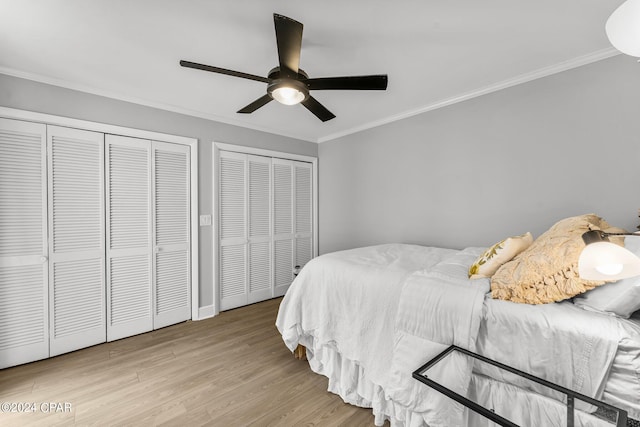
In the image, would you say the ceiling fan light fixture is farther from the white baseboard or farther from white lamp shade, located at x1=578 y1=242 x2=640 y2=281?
the white baseboard

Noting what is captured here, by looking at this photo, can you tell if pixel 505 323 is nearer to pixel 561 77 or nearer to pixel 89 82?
pixel 561 77

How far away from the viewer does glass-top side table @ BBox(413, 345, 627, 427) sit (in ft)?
2.76

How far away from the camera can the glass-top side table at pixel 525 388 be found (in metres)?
0.84

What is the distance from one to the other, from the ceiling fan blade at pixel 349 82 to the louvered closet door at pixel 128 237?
2.15 metres

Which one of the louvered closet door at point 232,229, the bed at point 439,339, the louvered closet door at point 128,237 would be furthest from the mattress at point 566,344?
the louvered closet door at point 128,237

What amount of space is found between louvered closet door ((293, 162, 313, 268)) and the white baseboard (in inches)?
54.3

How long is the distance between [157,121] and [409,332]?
3204 millimetres

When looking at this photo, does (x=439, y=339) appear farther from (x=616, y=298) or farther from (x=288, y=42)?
(x=288, y=42)

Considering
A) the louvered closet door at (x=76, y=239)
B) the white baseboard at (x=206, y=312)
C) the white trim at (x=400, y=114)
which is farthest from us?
the white baseboard at (x=206, y=312)

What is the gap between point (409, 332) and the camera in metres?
1.48

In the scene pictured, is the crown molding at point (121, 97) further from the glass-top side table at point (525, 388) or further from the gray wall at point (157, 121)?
the glass-top side table at point (525, 388)

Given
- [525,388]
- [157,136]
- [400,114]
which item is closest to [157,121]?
[157,136]

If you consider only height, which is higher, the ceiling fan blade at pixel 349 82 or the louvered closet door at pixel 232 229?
the ceiling fan blade at pixel 349 82

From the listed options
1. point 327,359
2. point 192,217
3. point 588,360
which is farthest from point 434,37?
point 192,217
